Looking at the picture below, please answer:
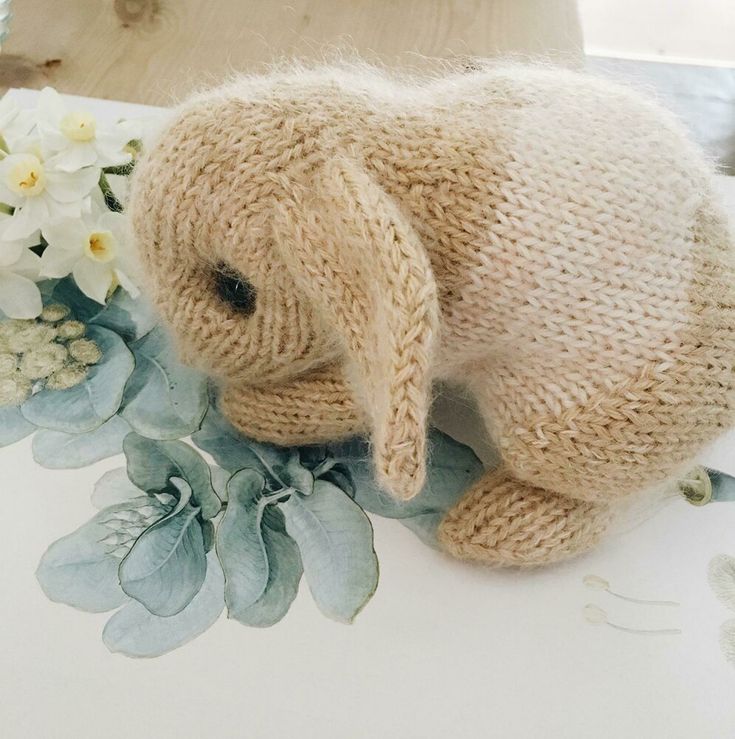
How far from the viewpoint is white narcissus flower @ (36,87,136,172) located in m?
0.55

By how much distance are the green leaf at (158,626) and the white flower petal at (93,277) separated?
0.77 feet

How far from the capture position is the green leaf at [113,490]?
1.71ft

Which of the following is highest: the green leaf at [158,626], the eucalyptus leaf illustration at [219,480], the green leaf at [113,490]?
the eucalyptus leaf illustration at [219,480]

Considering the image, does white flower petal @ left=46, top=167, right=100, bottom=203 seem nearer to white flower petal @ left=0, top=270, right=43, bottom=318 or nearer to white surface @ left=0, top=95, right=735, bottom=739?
white flower petal @ left=0, top=270, right=43, bottom=318

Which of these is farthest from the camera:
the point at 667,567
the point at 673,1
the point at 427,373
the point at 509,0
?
the point at 673,1

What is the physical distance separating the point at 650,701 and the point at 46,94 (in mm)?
574

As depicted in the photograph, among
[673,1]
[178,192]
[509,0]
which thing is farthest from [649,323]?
[673,1]

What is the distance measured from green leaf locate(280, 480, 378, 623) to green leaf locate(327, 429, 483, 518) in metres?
0.01

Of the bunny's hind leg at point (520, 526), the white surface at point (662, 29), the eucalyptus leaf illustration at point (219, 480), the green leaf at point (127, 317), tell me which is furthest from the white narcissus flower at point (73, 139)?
the white surface at point (662, 29)

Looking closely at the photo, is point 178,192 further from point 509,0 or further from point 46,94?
point 509,0

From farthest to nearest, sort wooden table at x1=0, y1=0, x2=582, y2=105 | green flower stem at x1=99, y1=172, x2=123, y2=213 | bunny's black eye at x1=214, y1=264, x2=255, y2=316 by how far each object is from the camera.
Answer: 1. wooden table at x1=0, y1=0, x2=582, y2=105
2. green flower stem at x1=99, y1=172, x2=123, y2=213
3. bunny's black eye at x1=214, y1=264, x2=255, y2=316

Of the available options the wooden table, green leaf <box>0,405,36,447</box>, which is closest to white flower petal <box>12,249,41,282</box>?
green leaf <box>0,405,36,447</box>

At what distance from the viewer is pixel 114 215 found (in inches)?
22.8

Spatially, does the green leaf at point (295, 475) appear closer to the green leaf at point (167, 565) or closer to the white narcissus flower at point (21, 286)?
the green leaf at point (167, 565)
